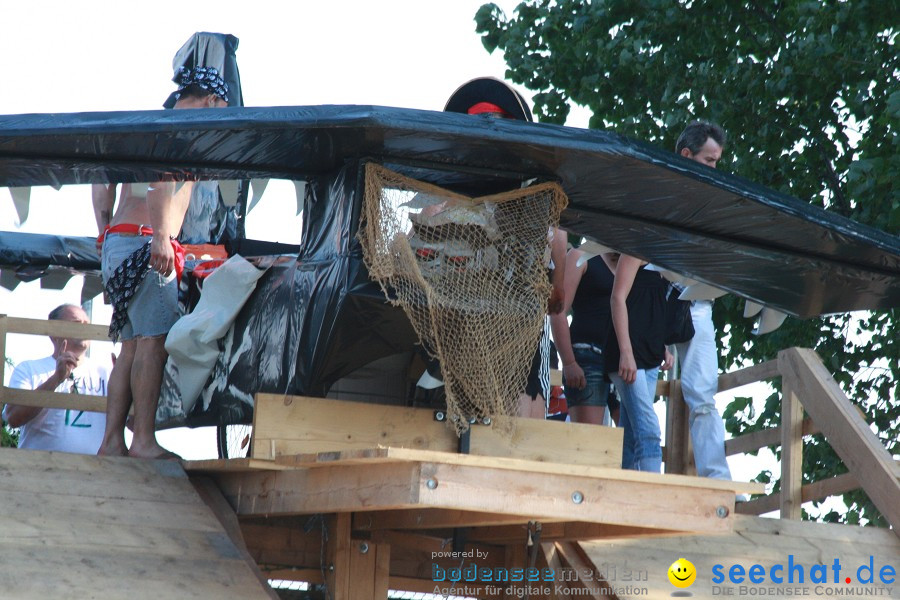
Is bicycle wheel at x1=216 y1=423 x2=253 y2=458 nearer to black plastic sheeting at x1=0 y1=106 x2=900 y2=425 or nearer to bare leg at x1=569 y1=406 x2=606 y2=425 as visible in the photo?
black plastic sheeting at x1=0 y1=106 x2=900 y2=425

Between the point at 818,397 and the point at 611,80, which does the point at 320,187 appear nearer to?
the point at 818,397

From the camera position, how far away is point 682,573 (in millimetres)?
5297

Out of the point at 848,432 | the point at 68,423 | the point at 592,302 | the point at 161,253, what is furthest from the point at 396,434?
the point at 68,423

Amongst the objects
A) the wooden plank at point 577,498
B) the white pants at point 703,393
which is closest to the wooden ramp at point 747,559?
the white pants at point 703,393

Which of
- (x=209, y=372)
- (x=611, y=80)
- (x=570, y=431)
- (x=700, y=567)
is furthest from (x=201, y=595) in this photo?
(x=611, y=80)

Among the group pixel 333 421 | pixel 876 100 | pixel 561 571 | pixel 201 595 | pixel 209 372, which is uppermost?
pixel 876 100

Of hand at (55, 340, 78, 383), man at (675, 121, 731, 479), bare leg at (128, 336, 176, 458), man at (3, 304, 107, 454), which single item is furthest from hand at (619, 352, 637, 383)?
hand at (55, 340, 78, 383)

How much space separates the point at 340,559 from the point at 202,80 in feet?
7.24

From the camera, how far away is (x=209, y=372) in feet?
17.2

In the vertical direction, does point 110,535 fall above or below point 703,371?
below

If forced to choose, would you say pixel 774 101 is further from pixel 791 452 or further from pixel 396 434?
pixel 396 434

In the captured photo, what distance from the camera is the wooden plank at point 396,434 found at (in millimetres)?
4566

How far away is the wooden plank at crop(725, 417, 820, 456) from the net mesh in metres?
2.66

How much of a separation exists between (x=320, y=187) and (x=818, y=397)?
311cm
